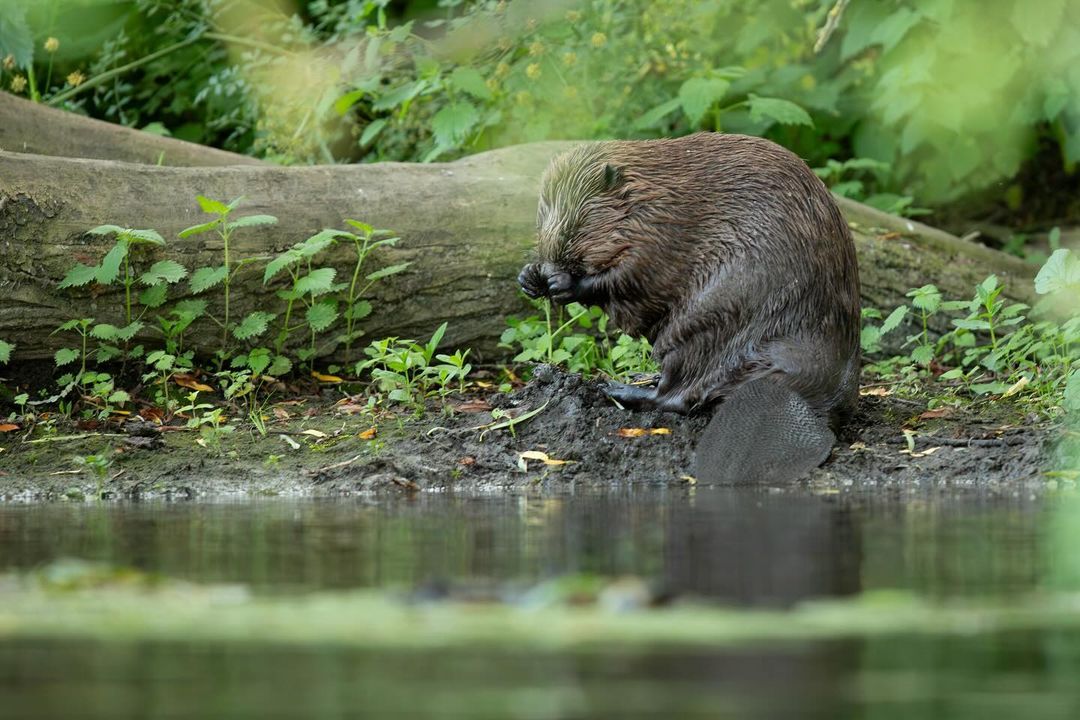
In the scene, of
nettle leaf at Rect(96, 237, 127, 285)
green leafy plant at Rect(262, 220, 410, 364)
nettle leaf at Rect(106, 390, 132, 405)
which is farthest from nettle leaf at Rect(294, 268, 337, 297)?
nettle leaf at Rect(106, 390, 132, 405)

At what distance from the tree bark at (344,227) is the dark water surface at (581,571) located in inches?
55.7

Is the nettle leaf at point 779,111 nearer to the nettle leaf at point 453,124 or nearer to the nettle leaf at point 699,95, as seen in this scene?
the nettle leaf at point 699,95

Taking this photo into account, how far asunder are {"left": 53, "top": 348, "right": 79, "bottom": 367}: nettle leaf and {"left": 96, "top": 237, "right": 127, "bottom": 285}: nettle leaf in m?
0.28

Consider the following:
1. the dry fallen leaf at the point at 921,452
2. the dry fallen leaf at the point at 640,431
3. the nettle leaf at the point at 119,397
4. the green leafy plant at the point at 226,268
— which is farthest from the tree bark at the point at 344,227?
the dry fallen leaf at the point at 921,452

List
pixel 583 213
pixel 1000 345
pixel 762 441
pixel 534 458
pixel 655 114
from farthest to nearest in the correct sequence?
1. pixel 655 114
2. pixel 1000 345
3. pixel 583 213
4. pixel 534 458
5. pixel 762 441

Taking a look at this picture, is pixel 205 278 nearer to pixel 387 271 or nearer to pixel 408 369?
pixel 387 271

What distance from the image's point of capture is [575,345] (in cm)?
604

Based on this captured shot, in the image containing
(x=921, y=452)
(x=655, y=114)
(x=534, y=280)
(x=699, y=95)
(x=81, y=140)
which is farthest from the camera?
(x=655, y=114)

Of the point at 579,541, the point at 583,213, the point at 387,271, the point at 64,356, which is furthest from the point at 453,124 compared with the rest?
the point at 579,541

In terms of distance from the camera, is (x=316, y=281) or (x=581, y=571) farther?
(x=316, y=281)

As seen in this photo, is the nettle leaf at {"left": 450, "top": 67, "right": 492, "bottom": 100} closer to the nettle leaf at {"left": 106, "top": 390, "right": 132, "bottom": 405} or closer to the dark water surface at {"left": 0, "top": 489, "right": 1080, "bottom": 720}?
the nettle leaf at {"left": 106, "top": 390, "right": 132, "bottom": 405}

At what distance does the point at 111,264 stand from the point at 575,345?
184cm

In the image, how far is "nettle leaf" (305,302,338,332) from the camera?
5.83 metres

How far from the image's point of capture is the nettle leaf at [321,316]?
5828 millimetres
